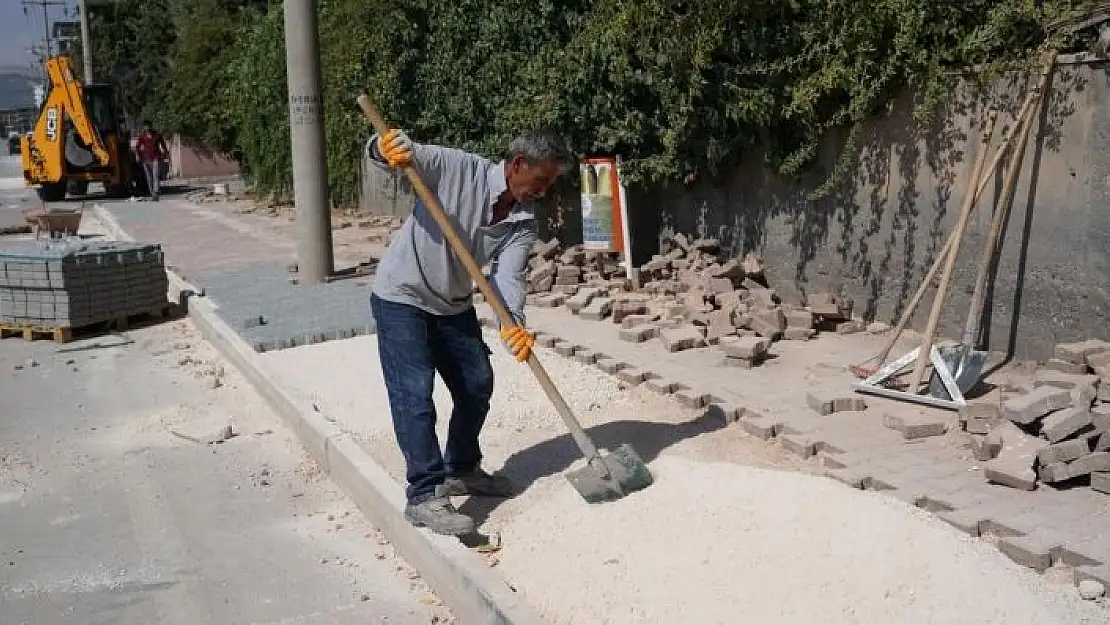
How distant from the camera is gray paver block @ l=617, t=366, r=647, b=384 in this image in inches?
268

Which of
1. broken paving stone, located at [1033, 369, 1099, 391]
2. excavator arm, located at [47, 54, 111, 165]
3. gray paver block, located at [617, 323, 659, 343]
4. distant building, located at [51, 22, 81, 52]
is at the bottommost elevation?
gray paver block, located at [617, 323, 659, 343]

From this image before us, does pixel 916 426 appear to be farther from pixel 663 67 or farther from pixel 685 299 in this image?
pixel 663 67

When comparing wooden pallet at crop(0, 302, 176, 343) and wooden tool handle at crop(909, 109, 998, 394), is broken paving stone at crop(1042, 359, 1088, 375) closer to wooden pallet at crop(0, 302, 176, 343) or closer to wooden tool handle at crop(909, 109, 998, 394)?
wooden tool handle at crop(909, 109, 998, 394)

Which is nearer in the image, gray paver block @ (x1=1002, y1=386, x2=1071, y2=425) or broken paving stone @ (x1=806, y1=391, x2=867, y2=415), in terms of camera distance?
gray paver block @ (x1=1002, y1=386, x2=1071, y2=425)

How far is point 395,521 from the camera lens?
15.6ft

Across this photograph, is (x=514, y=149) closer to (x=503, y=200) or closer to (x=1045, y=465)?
(x=503, y=200)

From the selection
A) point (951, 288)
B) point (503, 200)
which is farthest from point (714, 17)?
point (503, 200)

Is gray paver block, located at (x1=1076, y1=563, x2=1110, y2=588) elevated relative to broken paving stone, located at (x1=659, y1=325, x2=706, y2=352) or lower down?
lower down

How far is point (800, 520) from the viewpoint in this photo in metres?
3.91

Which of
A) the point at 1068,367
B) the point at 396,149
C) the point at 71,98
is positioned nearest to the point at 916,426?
the point at 1068,367

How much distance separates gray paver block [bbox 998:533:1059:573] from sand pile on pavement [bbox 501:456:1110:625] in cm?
14

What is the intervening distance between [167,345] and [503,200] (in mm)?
6191

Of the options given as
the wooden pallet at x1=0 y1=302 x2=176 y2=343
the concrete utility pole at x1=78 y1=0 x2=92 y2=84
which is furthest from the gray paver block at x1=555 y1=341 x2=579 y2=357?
the concrete utility pole at x1=78 y1=0 x2=92 y2=84

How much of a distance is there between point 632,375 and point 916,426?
1.92 metres
